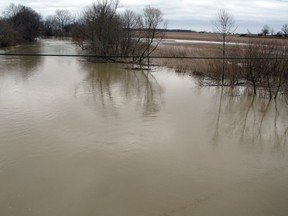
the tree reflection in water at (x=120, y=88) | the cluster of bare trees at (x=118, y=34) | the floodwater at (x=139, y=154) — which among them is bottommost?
the floodwater at (x=139, y=154)

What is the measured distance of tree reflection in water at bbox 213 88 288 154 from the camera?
830 cm

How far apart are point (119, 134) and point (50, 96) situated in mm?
4623

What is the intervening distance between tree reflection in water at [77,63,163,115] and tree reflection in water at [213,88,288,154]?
2312mm

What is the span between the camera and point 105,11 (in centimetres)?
2595

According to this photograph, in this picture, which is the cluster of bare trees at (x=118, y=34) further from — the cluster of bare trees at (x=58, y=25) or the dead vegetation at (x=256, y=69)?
the cluster of bare trees at (x=58, y=25)

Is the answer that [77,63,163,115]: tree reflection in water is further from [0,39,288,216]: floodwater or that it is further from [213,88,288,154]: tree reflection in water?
[213,88,288,154]: tree reflection in water

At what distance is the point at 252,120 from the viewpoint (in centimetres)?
1005

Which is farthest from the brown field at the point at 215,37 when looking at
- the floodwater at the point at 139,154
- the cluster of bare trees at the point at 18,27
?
the cluster of bare trees at the point at 18,27

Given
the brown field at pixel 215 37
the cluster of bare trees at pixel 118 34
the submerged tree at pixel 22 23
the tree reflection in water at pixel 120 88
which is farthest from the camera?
the submerged tree at pixel 22 23

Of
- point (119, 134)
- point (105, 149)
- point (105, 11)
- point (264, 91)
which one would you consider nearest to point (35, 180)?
point (105, 149)

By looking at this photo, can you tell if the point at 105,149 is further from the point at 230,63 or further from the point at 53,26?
the point at 53,26

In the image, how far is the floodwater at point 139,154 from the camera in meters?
5.20

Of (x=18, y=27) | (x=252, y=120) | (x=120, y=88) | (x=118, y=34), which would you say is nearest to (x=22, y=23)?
(x=18, y=27)

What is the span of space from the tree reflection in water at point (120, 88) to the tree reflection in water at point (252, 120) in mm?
2312
